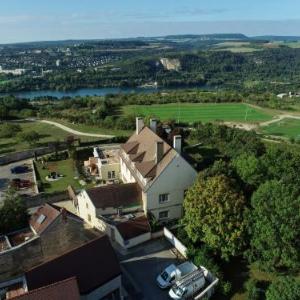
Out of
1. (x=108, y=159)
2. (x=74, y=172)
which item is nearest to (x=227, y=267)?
(x=108, y=159)

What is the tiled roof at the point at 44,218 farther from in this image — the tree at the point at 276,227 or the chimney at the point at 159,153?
the tree at the point at 276,227

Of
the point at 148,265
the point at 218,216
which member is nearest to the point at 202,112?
the point at 218,216

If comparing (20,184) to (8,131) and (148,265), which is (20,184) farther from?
(8,131)

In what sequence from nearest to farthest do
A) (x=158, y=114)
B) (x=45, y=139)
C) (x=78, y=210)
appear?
(x=78, y=210) < (x=45, y=139) < (x=158, y=114)

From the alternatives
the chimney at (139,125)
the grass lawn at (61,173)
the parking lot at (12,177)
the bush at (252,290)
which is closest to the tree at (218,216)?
the bush at (252,290)

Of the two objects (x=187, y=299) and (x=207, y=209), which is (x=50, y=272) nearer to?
(x=187, y=299)

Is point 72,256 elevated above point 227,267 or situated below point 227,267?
above
